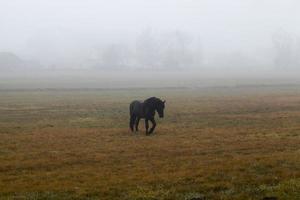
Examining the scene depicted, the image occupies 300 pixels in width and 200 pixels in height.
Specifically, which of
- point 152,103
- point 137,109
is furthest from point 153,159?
point 137,109

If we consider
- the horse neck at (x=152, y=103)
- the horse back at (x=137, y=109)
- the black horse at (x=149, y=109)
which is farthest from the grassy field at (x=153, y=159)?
the horse neck at (x=152, y=103)

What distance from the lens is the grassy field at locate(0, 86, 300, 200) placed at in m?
14.3

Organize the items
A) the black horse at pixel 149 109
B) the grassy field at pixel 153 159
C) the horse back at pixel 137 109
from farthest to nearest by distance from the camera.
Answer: the horse back at pixel 137 109, the black horse at pixel 149 109, the grassy field at pixel 153 159

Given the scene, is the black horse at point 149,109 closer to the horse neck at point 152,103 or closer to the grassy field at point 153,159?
→ the horse neck at point 152,103

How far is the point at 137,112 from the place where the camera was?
28.6 meters

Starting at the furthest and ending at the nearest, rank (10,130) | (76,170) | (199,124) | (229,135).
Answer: (199,124) → (10,130) → (229,135) → (76,170)

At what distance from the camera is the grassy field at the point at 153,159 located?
14273mm

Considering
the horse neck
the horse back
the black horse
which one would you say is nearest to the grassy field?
the black horse

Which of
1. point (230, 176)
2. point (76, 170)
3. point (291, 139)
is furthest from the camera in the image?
point (291, 139)

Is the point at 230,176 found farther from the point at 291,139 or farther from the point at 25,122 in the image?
the point at 25,122

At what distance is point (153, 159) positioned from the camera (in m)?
19.6

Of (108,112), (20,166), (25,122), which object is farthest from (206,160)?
(108,112)

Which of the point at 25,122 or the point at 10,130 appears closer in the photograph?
the point at 10,130

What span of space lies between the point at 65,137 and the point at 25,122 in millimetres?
9634
